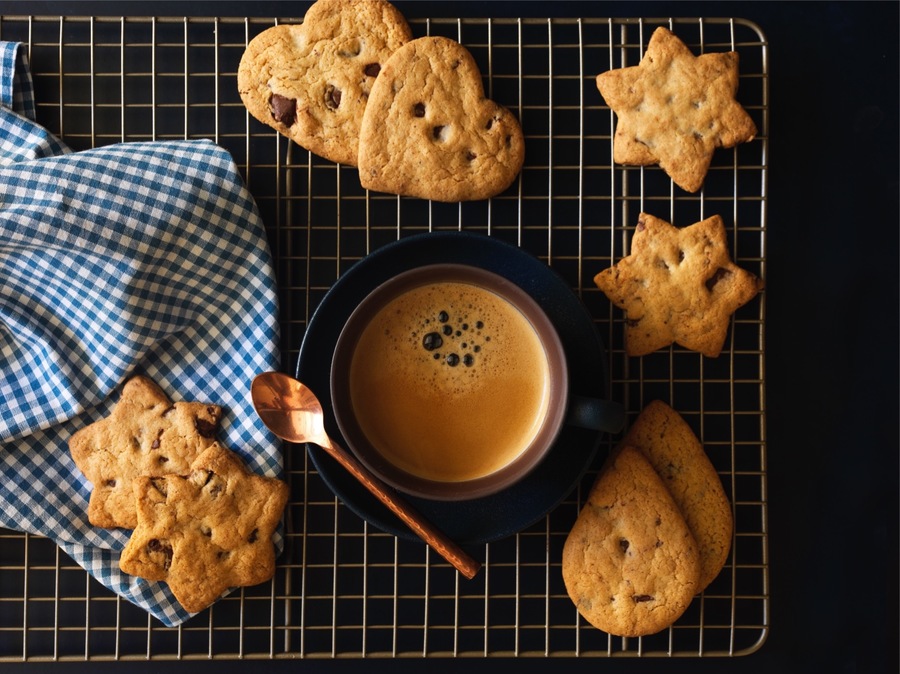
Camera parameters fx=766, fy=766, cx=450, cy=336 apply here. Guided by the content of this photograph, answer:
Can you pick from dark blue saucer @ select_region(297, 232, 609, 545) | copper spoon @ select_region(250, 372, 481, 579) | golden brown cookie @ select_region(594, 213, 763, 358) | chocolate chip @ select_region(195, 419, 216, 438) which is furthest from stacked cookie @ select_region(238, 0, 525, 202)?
chocolate chip @ select_region(195, 419, 216, 438)

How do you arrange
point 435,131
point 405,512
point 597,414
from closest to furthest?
point 597,414
point 405,512
point 435,131

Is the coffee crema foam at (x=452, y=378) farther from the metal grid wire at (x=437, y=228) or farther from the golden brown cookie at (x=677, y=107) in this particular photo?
the golden brown cookie at (x=677, y=107)

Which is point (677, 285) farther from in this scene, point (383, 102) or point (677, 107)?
point (383, 102)

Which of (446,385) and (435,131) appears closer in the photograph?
(446,385)

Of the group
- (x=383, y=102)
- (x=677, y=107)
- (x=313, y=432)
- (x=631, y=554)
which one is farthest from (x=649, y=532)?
(x=383, y=102)

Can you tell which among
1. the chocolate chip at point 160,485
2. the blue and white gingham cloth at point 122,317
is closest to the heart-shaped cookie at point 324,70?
the blue and white gingham cloth at point 122,317
